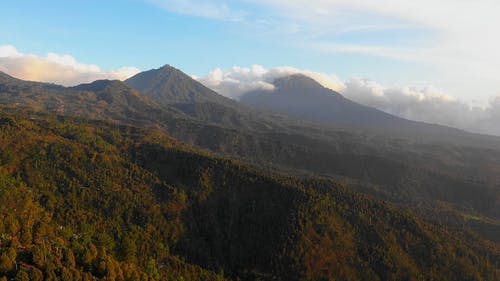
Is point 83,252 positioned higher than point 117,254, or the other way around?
point 83,252

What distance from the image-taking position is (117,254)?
193 m

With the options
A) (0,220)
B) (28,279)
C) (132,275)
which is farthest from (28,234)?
(28,279)

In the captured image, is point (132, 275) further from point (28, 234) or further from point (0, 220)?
point (0, 220)

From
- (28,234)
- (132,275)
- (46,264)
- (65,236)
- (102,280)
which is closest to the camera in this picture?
(46,264)

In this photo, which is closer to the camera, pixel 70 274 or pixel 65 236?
pixel 70 274

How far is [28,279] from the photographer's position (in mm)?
102438

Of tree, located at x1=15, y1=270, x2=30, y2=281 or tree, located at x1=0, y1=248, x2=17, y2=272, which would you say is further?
tree, located at x1=0, y1=248, x2=17, y2=272

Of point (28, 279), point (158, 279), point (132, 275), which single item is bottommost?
point (158, 279)

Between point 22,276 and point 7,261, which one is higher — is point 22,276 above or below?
below

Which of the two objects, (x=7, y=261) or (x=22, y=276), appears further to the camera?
(x=7, y=261)

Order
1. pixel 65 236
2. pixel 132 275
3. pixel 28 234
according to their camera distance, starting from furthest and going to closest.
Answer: pixel 65 236
pixel 28 234
pixel 132 275

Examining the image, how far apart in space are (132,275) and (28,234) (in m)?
39.8

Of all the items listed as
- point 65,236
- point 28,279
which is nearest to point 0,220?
point 65,236

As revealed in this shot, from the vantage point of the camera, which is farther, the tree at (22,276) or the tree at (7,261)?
the tree at (7,261)
